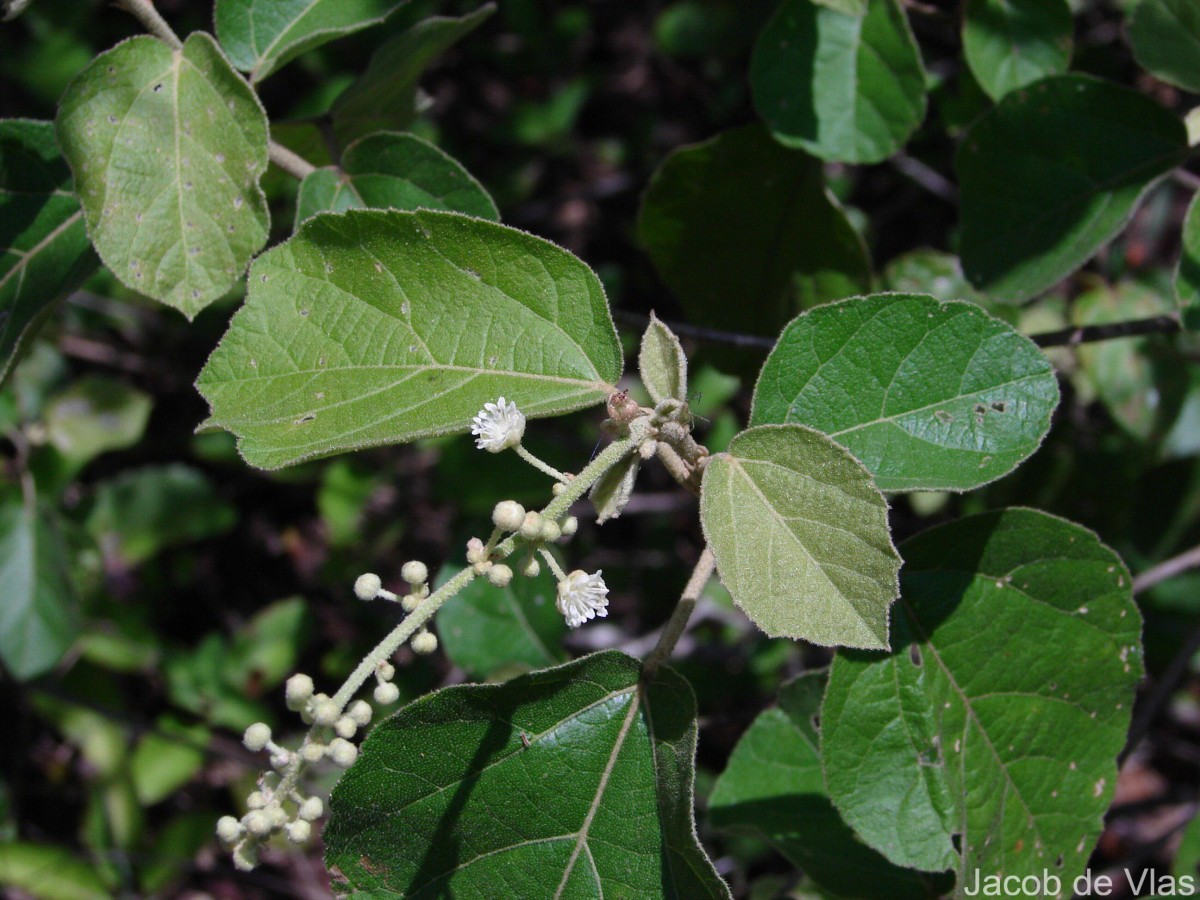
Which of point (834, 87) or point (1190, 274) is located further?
point (834, 87)

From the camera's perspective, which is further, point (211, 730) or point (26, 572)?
point (211, 730)

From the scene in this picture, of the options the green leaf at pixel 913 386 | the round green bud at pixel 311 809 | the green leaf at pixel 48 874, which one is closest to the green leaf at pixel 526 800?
the round green bud at pixel 311 809

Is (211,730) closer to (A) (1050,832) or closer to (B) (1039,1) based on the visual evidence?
(A) (1050,832)

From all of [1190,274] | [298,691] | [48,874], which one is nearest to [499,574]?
[298,691]

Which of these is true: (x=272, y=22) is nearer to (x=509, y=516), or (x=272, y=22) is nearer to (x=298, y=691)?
(x=509, y=516)

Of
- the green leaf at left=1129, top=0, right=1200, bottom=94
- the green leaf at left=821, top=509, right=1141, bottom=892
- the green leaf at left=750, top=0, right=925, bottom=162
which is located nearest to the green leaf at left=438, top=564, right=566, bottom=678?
the green leaf at left=821, top=509, right=1141, bottom=892

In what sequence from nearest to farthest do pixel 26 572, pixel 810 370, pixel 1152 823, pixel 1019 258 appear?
pixel 810 370 → pixel 1019 258 → pixel 26 572 → pixel 1152 823

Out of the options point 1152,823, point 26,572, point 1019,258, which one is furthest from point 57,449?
point 1152,823
